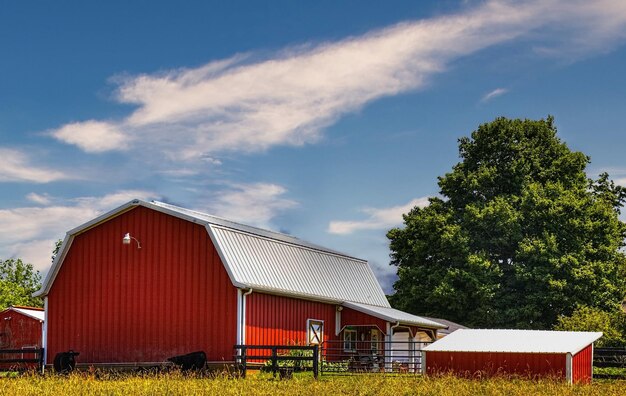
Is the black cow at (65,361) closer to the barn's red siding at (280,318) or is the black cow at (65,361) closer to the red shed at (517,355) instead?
the barn's red siding at (280,318)

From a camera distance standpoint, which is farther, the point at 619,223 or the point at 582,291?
the point at 619,223

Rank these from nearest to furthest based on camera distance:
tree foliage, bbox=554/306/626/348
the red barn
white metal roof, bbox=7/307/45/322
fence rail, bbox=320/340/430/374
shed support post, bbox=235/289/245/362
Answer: shed support post, bbox=235/289/245/362
the red barn
fence rail, bbox=320/340/430/374
tree foliage, bbox=554/306/626/348
white metal roof, bbox=7/307/45/322

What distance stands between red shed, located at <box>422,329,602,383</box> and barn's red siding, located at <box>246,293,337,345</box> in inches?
236

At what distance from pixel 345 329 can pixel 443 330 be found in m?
9.97

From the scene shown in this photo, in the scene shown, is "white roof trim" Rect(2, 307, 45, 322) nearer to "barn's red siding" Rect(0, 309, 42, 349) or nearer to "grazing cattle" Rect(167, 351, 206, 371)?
"barn's red siding" Rect(0, 309, 42, 349)

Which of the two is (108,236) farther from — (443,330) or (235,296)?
(443,330)

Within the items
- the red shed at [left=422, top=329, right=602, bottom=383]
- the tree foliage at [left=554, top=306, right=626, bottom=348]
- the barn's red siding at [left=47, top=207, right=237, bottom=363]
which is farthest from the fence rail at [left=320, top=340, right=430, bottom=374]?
the tree foliage at [left=554, top=306, right=626, bottom=348]

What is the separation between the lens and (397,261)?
184 ft

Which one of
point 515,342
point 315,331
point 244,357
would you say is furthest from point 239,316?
point 515,342

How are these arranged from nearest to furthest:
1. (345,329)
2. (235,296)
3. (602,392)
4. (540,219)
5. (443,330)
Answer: (602,392) → (235,296) → (345,329) → (443,330) → (540,219)

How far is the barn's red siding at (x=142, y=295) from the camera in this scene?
32.9 meters

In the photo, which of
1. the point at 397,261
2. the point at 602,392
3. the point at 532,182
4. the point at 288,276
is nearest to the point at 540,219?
the point at 532,182

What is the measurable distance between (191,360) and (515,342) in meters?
10.4

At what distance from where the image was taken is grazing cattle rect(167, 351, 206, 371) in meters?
31.5
